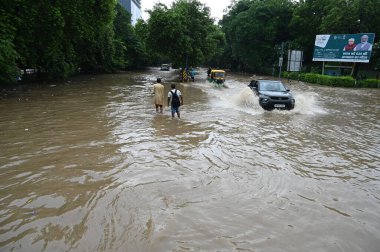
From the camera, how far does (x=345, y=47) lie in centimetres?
3447

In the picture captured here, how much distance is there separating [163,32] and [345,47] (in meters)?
20.2

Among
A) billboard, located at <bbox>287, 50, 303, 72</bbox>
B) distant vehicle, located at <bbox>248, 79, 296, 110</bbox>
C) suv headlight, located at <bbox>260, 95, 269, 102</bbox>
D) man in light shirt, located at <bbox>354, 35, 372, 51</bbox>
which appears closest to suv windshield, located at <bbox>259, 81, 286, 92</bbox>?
distant vehicle, located at <bbox>248, 79, 296, 110</bbox>

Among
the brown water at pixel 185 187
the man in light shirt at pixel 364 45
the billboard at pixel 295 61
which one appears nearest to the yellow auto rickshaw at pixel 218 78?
the billboard at pixel 295 61

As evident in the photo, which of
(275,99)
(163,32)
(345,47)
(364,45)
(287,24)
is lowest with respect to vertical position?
(275,99)

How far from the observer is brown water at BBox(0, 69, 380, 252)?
14.2ft

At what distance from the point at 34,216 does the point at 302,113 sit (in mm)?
12798

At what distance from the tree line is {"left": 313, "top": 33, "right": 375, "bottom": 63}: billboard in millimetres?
4863

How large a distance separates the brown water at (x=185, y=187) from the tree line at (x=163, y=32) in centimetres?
974

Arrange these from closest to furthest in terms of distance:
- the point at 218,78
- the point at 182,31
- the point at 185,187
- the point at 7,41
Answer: the point at 185,187, the point at 7,41, the point at 218,78, the point at 182,31

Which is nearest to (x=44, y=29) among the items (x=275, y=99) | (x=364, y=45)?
(x=275, y=99)

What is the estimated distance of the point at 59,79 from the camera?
104ft

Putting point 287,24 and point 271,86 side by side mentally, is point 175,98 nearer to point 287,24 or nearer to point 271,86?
point 271,86

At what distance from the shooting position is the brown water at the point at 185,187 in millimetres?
4340

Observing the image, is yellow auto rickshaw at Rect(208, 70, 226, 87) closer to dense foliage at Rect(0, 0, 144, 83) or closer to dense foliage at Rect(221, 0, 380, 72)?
dense foliage at Rect(0, 0, 144, 83)
